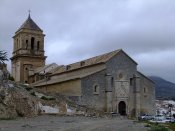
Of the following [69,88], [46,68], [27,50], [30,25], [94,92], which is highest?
[30,25]

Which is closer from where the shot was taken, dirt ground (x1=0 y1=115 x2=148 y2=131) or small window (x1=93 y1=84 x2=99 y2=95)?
dirt ground (x1=0 y1=115 x2=148 y2=131)

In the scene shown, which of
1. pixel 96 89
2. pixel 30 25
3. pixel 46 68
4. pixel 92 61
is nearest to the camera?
pixel 96 89

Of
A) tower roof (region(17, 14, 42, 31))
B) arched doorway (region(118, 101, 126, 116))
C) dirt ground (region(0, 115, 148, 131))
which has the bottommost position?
dirt ground (region(0, 115, 148, 131))

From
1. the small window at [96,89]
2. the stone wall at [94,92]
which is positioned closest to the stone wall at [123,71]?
the stone wall at [94,92]

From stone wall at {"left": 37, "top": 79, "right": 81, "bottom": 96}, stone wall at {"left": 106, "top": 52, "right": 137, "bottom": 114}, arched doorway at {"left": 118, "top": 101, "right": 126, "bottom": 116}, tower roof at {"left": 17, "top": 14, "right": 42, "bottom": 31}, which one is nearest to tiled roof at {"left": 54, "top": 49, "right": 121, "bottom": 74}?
stone wall at {"left": 106, "top": 52, "right": 137, "bottom": 114}

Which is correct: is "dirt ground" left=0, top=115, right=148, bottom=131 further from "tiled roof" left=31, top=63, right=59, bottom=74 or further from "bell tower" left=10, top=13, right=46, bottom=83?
"bell tower" left=10, top=13, right=46, bottom=83

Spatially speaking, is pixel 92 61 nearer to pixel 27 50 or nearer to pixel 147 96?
pixel 147 96

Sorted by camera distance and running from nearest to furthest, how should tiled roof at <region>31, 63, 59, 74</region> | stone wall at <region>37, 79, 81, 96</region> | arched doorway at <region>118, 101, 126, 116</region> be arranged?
stone wall at <region>37, 79, 81, 96</region> < arched doorway at <region>118, 101, 126, 116</region> < tiled roof at <region>31, 63, 59, 74</region>

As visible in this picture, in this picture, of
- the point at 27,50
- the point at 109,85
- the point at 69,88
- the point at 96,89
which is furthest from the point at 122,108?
the point at 27,50

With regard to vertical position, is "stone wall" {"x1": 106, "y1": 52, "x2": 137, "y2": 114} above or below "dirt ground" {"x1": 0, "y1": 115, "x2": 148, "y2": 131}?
above

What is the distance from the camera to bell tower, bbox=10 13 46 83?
293 feet

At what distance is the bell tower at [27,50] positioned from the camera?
89250 mm

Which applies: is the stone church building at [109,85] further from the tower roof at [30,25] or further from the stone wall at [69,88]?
the tower roof at [30,25]

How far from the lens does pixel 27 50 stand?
89.5m
